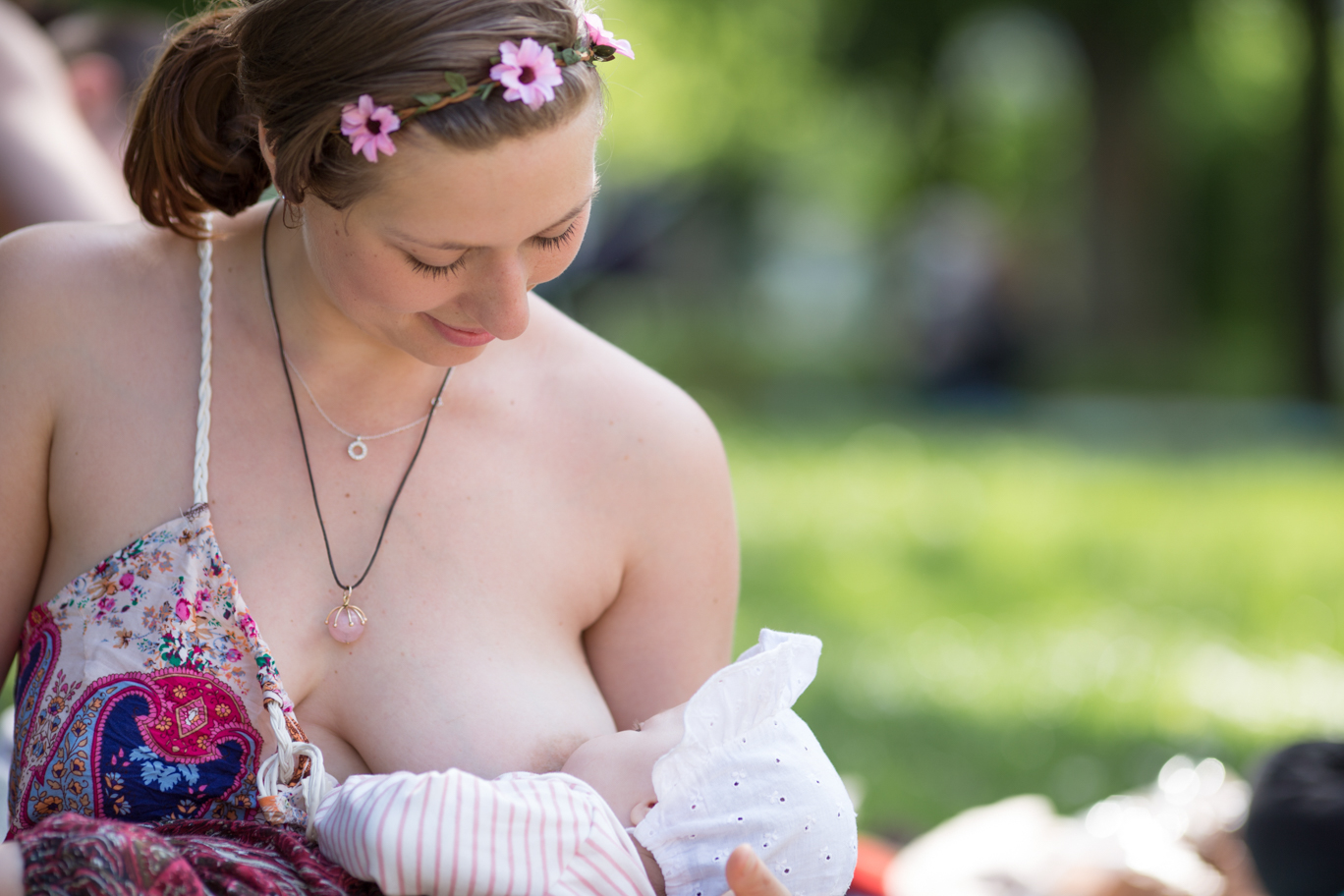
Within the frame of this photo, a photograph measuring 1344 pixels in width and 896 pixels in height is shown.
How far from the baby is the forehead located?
2.09ft

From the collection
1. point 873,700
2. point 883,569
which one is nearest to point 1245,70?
point 883,569

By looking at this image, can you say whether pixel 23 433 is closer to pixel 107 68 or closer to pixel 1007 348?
pixel 107 68

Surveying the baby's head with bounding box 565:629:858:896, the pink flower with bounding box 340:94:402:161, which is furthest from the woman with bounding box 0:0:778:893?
the baby's head with bounding box 565:629:858:896

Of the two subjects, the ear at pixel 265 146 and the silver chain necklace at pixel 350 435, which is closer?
the ear at pixel 265 146

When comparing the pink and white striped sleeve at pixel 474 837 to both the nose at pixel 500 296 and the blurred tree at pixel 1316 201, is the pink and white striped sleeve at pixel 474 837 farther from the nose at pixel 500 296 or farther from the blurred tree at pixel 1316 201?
the blurred tree at pixel 1316 201

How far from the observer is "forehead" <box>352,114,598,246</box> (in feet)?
4.87

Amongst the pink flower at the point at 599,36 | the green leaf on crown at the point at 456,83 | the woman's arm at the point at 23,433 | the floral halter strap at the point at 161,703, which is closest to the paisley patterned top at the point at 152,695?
the floral halter strap at the point at 161,703

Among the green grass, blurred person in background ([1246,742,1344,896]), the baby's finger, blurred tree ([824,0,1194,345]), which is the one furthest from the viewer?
blurred tree ([824,0,1194,345])

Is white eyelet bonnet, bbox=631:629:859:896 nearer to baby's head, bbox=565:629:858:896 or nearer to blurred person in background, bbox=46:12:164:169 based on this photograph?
baby's head, bbox=565:629:858:896

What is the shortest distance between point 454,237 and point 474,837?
0.69 metres

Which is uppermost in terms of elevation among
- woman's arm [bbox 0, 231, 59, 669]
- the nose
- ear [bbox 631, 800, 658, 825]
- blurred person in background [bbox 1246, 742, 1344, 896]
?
the nose

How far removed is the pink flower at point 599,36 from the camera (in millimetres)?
1634

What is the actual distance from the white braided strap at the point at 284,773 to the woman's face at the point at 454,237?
49 centimetres

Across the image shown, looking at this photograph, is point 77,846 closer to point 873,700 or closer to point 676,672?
point 676,672
